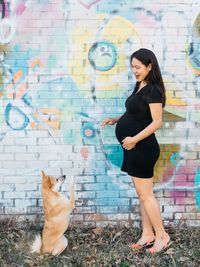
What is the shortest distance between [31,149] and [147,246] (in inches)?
59.3

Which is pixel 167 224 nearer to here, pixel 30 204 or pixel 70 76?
pixel 30 204

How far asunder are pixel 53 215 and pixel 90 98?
126cm

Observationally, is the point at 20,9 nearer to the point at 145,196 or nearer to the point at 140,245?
the point at 145,196

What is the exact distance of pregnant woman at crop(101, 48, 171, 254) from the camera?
13.3ft

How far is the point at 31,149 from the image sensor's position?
4.88m

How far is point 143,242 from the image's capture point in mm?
4566

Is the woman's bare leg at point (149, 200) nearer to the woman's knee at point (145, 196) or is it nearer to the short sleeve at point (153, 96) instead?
the woman's knee at point (145, 196)

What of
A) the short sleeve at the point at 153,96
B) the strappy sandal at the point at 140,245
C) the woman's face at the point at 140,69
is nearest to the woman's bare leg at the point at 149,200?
the strappy sandal at the point at 140,245

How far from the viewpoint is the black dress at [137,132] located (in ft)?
13.5

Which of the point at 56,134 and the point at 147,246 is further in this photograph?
the point at 56,134

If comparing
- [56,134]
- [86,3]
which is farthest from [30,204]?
[86,3]

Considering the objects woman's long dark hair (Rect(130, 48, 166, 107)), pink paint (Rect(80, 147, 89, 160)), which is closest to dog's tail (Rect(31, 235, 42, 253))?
pink paint (Rect(80, 147, 89, 160))

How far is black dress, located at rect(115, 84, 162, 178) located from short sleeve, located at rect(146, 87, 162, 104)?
5 centimetres

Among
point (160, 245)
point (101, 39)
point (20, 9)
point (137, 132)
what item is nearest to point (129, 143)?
point (137, 132)
